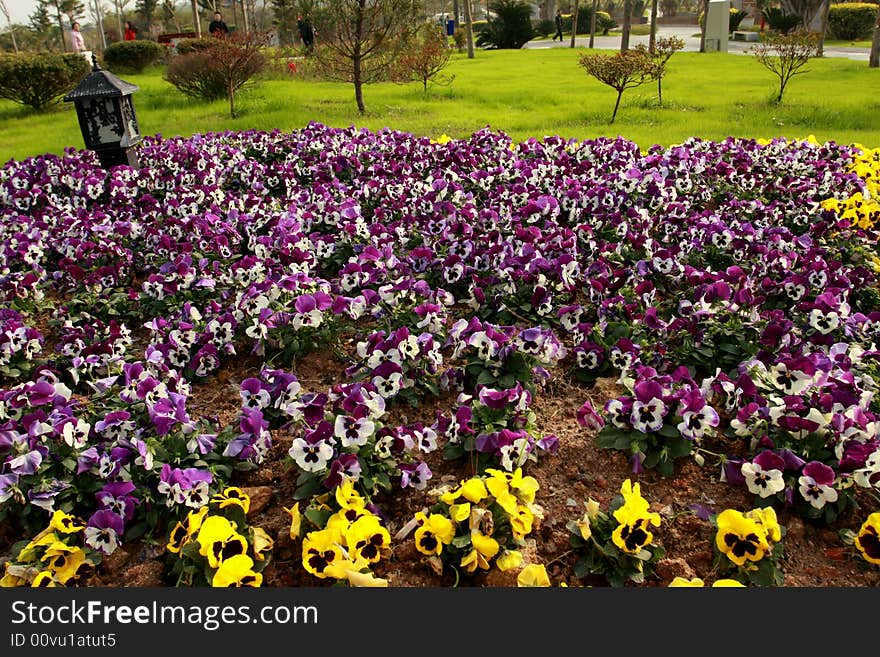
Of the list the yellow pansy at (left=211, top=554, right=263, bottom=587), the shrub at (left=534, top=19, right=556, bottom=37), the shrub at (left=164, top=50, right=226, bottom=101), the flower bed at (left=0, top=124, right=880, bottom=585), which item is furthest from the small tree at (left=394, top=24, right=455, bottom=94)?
the shrub at (left=534, top=19, right=556, bottom=37)

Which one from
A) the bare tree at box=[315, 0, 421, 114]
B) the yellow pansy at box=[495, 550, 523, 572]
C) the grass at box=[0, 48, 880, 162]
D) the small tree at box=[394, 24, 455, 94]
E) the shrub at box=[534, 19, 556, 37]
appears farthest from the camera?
the shrub at box=[534, 19, 556, 37]

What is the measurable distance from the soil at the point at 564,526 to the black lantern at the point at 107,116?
17.6 feet

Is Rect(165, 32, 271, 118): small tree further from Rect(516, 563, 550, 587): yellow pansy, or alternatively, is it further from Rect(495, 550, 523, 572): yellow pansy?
Rect(516, 563, 550, 587): yellow pansy

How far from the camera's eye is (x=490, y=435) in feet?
8.65

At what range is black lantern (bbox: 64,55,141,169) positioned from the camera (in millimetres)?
6836

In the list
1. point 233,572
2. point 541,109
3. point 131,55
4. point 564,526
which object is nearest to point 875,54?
point 541,109

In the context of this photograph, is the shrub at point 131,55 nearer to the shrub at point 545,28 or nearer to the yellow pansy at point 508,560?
the shrub at point 545,28

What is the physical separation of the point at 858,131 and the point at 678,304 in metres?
8.14

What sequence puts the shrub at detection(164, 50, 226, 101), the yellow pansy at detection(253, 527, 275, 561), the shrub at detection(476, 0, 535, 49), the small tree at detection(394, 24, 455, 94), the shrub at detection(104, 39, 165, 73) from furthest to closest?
the shrub at detection(476, 0, 535, 49) < the shrub at detection(104, 39, 165, 73) < the small tree at detection(394, 24, 455, 94) < the shrub at detection(164, 50, 226, 101) < the yellow pansy at detection(253, 527, 275, 561)

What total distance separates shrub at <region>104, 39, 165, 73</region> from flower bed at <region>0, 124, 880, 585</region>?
21.8 m

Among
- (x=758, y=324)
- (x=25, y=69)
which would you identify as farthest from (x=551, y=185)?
(x=25, y=69)

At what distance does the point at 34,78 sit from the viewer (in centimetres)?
1567

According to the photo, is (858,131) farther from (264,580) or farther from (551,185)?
(264,580)

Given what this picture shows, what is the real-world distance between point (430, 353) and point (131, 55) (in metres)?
26.4
